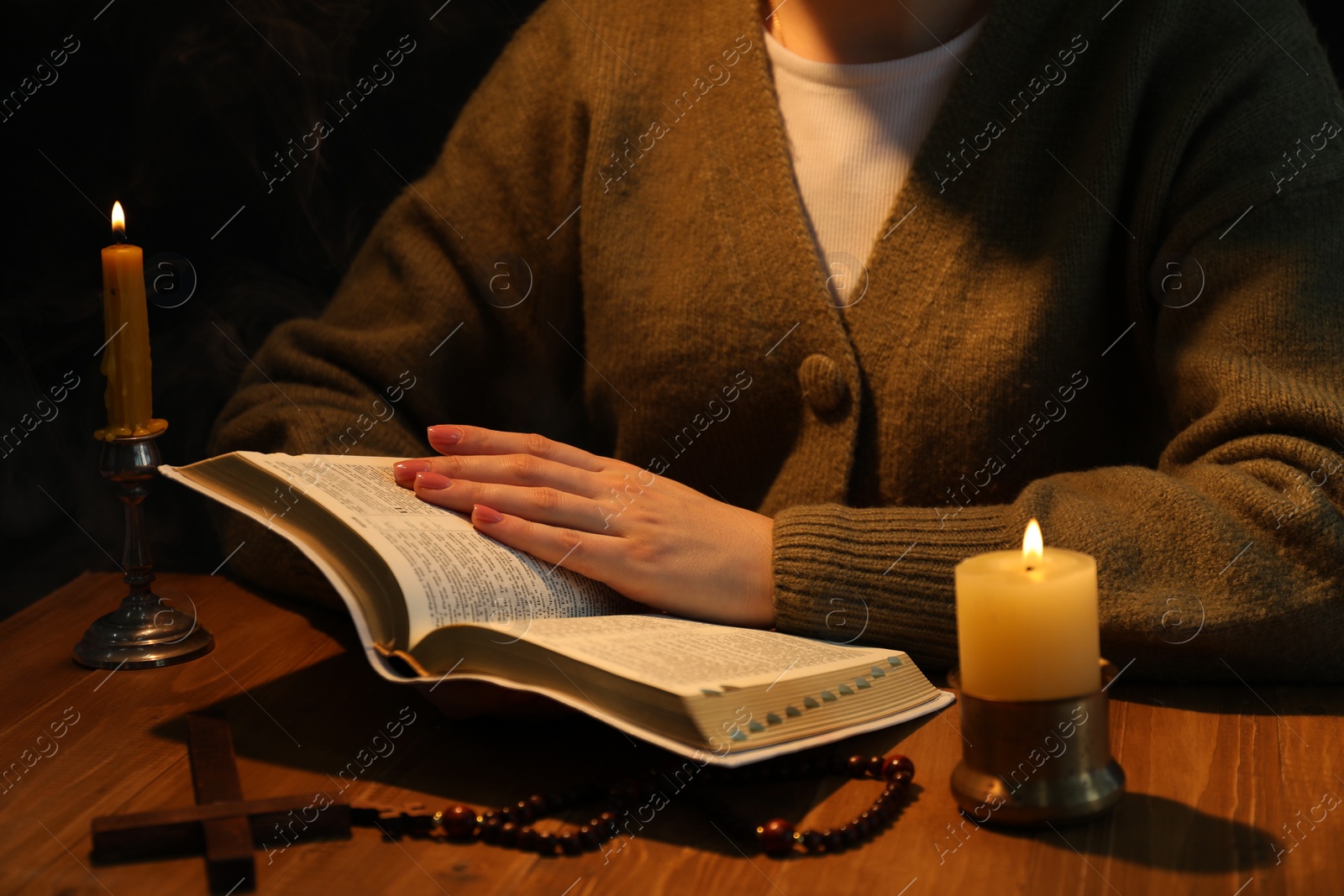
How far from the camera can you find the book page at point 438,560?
2.36 ft

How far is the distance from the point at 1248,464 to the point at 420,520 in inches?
23.6

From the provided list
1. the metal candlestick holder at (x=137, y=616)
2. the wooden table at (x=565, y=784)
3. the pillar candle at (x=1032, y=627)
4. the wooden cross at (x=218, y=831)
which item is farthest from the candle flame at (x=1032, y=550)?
the metal candlestick holder at (x=137, y=616)

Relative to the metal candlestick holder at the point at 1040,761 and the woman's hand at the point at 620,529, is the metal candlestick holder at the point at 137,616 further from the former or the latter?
the metal candlestick holder at the point at 1040,761

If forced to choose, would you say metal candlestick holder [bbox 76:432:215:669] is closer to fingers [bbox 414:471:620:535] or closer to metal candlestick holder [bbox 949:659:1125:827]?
fingers [bbox 414:471:620:535]

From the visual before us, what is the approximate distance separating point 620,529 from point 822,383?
285mm

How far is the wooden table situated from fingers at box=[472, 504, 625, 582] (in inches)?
4.4

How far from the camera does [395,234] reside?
1254mm

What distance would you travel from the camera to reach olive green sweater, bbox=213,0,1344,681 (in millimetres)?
842

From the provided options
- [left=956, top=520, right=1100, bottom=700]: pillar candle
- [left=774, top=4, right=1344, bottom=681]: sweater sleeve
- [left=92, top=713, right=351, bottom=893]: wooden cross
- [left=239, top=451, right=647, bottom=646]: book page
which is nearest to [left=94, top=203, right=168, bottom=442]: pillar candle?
[left=239, top=451, right=647, bottom=646]: book page

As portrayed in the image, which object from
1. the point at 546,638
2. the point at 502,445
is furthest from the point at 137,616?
the point at 546,638

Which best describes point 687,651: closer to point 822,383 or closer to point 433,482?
point 433,482

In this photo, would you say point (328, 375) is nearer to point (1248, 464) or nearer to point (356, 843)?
point (356, 843)

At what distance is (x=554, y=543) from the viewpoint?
0.82 metres

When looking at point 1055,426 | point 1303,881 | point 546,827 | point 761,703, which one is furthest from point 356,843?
point 1055,426
